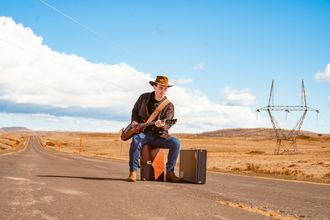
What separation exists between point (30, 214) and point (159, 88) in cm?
551

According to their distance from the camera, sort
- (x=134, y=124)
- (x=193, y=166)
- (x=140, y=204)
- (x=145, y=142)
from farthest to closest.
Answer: (x=193, y=166) < (x=145, y=142) < (x=134, y=124) < (x=140, y=204)

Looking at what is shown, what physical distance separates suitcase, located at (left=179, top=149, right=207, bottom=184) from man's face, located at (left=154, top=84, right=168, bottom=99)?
4.60 feet

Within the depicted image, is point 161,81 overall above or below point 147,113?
above

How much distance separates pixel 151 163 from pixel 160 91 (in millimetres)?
1588

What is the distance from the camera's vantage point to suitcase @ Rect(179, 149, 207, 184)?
967 cm

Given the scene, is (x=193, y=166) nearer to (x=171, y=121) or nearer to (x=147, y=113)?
(x=171, y=121)

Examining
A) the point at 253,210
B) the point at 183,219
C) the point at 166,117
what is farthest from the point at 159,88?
the point at 183,219

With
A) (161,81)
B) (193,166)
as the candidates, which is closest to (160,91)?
(161,81)

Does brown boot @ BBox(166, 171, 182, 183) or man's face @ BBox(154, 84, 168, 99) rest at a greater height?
man's face @ BBox(154, 84, 168, 99)

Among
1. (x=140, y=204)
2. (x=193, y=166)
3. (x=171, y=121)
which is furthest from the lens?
(x=193, y=166)

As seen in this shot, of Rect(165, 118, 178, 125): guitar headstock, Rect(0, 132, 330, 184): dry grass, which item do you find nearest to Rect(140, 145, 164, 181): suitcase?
Rect(165, 118, 178, 125): guitar headstock

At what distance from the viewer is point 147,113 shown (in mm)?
9695

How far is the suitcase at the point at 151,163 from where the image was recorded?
32.4ft

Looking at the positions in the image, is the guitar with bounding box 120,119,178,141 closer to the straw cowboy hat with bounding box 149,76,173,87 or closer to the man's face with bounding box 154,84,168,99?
the man's face with bounding box 154,84,168,99
